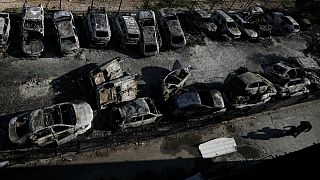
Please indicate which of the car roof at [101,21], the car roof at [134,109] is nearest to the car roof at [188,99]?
the car roof at [134,109]

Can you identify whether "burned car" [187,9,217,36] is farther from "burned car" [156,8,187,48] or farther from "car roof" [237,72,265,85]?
"car roof" [237,72,265,85]

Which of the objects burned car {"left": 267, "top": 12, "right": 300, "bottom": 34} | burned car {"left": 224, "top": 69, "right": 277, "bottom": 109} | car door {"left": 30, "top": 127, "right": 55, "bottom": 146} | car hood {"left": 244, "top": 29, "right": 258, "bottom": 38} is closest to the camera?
car door {"left": 30, "top": 127, "right": 55, "bottom": 146}

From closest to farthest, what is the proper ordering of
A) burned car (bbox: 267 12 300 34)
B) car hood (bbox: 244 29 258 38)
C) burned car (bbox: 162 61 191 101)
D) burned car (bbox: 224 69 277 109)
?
burned car (bbox: 162 61 191 101), burned car (bbox: 224 69 277 109), car hood (bbox: 244 29 258 38), burned car (bbox: 267 12 300 34)

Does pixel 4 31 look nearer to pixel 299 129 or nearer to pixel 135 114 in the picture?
pixel 135 114

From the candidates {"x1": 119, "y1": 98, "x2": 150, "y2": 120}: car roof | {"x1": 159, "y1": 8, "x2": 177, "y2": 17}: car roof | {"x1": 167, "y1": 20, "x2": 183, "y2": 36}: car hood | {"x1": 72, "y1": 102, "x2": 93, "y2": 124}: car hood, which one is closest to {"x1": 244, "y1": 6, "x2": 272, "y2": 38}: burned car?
{"x1": 159, "y1": 8, "x2": 177, "y2": 17}: car roof

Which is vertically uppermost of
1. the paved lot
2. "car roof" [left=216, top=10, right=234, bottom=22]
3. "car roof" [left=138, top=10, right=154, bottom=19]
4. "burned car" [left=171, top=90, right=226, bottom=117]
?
"car roof" [left=216, top=10, right=234, bottom=22]

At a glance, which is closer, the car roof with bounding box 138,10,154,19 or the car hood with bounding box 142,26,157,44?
the car hood with bounding box 142,26,157,44

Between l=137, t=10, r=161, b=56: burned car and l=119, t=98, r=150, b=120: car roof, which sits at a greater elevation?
l=137, t=10, r=161, b=56: burned car
